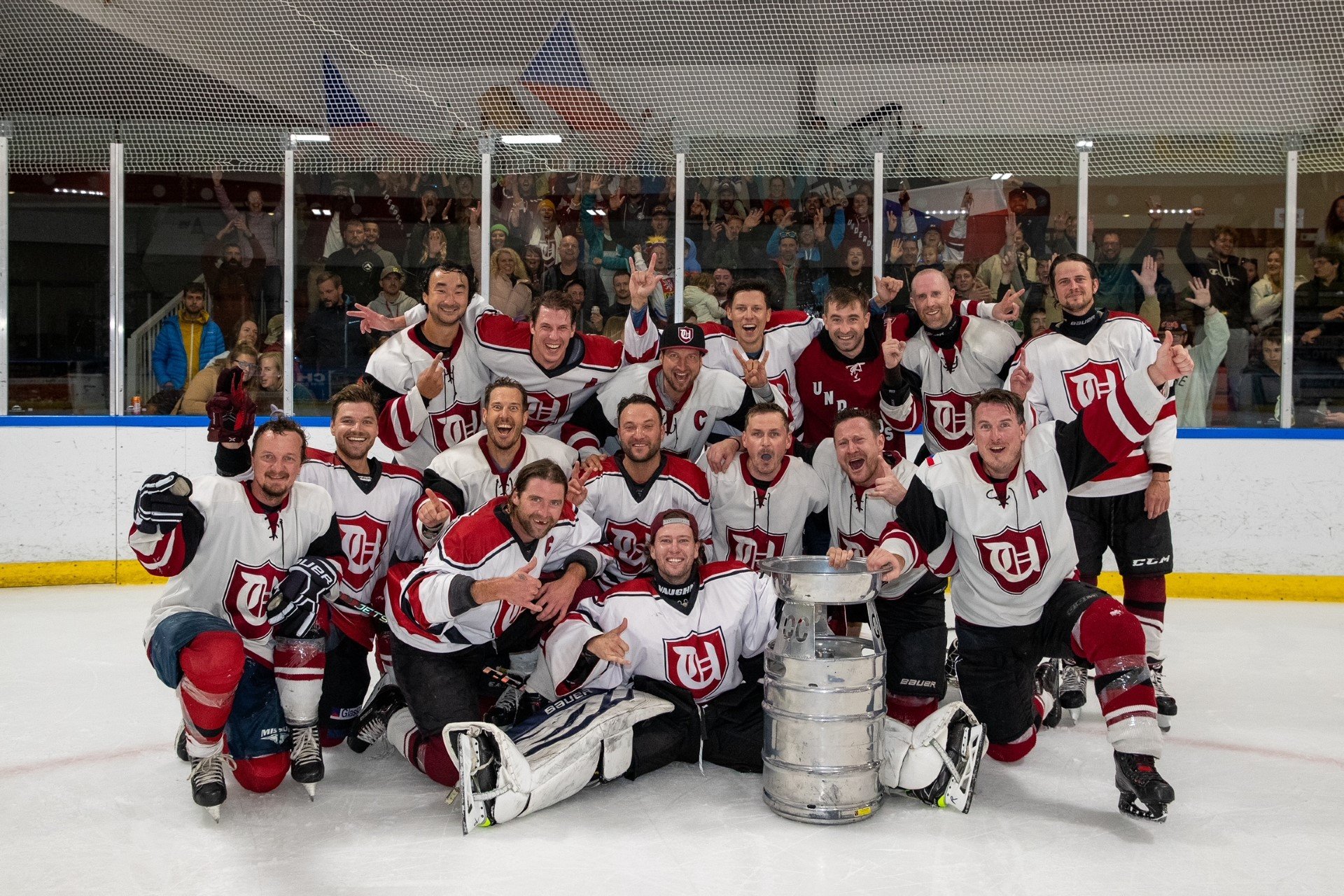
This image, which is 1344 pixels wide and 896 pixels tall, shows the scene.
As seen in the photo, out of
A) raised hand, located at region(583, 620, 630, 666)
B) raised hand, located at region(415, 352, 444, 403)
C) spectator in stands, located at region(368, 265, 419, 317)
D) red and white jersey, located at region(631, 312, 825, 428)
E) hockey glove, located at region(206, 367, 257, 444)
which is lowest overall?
raised hand, located at region(583, 620, 630, 666)

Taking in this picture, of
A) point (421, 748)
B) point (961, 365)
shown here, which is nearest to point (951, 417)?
point (961, 365)

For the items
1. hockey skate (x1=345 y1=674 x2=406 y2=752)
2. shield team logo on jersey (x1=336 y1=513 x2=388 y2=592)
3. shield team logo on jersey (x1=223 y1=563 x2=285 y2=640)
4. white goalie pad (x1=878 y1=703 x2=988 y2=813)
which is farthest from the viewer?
shield team logo on jersey (x1=336 y1=513 x2=388 y2=592)

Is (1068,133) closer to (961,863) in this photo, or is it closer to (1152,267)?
(1152,267)

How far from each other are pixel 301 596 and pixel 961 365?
7.66ft

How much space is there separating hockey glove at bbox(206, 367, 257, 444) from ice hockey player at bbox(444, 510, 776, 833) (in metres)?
0.98

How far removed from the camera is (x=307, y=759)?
9.98 feet

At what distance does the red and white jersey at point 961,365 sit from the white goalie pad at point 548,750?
1.65 meters

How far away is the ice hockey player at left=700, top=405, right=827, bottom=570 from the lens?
145 inches

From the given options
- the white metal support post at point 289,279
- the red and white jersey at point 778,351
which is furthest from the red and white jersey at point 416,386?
the white metal support post at point 289,279

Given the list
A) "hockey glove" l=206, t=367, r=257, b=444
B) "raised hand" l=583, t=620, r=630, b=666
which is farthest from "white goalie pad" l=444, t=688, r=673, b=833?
"hockey glove" l=206, t=367, r=257, b=444

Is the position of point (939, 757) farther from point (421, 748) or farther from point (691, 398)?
point (691, 398)

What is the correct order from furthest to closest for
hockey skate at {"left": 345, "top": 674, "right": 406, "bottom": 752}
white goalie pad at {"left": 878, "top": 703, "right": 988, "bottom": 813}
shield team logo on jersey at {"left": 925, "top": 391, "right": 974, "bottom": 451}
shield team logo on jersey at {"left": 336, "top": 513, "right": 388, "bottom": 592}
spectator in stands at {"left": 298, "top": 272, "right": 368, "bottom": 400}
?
1. spectator in stands at {"left": 298, "top": 272, "right": 368, "bottom": 400}
2. shield team logo on jersey at {"left": 925, "top": 391, "right": 974, "bottom": 451}
3. shield team logo on jersey at {"left": 336, "top": 513, "right": 388, "bottom": 592}
4. hockey skate at {"left": 345, "top": 674, "right": 406, "bottom": 752}
5. white goalie pad at {"left": 878, "top": 703, "right": 988, "bottom": 813}

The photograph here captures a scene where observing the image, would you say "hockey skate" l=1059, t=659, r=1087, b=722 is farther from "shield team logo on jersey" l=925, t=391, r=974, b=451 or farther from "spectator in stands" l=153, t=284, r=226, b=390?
"spectator in stands" l=153, t=284, r=226, b=390

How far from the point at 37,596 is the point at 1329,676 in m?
5.66
